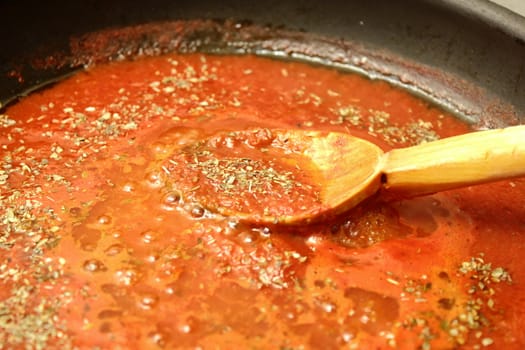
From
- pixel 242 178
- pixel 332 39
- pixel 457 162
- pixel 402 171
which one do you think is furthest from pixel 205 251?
pixel 332 39

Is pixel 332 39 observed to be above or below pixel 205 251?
above

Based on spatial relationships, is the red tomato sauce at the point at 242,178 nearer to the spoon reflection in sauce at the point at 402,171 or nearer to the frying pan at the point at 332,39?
the spoon reflection in sauce at the point at 402,171

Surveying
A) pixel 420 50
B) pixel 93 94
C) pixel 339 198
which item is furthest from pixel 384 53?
pixel 93 94

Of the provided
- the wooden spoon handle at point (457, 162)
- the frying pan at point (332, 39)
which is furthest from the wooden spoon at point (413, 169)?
the frying pan at point (332, 39)

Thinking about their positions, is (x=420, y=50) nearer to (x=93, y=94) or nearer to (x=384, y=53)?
(x=384, y=53)

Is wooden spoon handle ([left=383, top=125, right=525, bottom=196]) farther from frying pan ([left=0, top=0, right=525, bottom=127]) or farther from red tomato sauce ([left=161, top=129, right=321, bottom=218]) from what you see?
frying pan ([left=0, top=0, right=525, bottom=127])

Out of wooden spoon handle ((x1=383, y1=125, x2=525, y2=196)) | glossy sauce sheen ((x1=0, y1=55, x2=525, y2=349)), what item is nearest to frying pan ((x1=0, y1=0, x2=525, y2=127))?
glossy sauce sheen ((x1=0, y1=55, x2=525, y2=349))

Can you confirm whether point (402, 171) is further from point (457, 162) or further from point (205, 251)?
point (205, 251)

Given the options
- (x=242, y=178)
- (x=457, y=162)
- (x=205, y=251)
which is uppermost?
(x=457, y=162)
